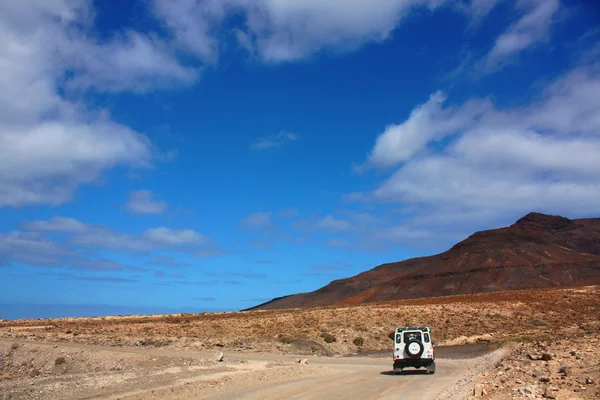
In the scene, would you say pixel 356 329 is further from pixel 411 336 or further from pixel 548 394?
pixel 548 394

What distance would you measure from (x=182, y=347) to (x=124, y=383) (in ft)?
68.4

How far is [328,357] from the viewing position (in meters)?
37.4

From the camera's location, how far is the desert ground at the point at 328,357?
56.8 ft

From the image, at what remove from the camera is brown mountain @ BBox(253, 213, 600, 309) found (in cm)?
13601

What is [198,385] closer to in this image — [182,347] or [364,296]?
[182,347]

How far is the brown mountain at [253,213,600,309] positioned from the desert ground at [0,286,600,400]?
66.4 m

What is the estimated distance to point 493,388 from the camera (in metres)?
16.3

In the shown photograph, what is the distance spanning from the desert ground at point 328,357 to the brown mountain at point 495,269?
6644 cm

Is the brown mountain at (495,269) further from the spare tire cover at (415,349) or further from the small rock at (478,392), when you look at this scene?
the small rock at (478,392)

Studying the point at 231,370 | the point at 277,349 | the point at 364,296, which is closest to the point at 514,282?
the point at 364,296

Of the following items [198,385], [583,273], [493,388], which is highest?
[583,273]

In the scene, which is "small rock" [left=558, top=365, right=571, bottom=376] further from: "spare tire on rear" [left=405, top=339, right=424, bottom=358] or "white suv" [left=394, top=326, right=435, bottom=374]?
"spare tire on rear" [left=405, top=339, right=424, bottom=358]

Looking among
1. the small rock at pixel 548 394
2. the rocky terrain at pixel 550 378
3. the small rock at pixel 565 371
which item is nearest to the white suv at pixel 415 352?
the rocky terrain at pixel 550 378

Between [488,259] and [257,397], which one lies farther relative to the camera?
[488,259]
